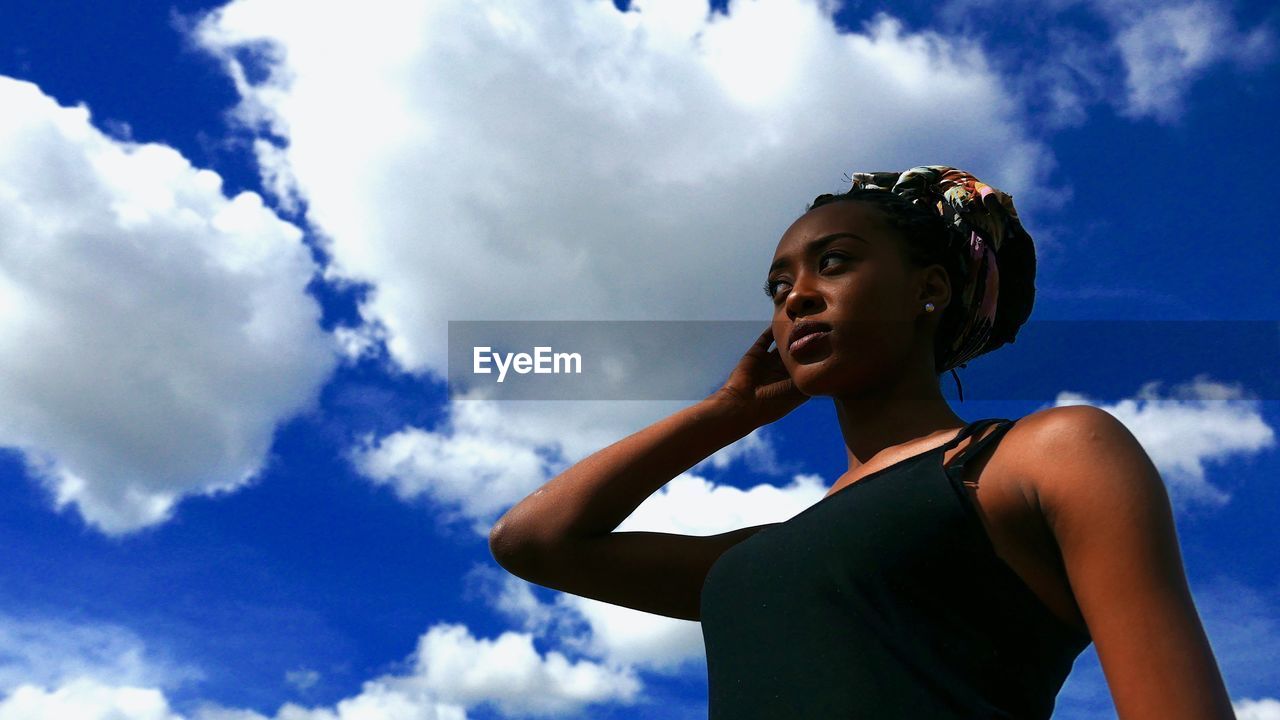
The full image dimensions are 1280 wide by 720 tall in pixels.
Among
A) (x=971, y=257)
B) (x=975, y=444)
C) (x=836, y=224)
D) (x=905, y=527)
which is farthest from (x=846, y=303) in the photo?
(x=905, y=527)

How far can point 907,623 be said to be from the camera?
309cm

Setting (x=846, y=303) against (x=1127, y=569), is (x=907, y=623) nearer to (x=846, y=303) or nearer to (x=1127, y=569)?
(x=1127, y=569)

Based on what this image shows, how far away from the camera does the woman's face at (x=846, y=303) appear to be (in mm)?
3770

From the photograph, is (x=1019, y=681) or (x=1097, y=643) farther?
(x=1019, y=681)

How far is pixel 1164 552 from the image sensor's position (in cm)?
274

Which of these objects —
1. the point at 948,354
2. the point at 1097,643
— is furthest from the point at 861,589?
the point at 948,354

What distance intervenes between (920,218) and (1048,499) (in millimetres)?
1463

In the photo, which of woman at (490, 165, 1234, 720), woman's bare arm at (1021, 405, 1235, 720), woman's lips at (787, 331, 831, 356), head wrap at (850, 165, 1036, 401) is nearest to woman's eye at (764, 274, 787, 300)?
woman at (490, 165, 1234, 720)

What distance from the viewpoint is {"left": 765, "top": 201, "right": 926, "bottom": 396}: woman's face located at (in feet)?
12.4

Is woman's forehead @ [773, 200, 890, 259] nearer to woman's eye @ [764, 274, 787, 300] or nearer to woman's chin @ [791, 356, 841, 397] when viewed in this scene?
woman's eye @ [764, 274, 787, 300]

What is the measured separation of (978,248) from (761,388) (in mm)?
1060

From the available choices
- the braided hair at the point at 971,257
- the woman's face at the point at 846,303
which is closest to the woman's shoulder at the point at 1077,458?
the woman's face at the point at 846,303

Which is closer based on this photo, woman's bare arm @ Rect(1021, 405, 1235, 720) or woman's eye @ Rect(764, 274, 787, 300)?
woman's bare arm @ Rect(1021, 405, 1235, 720)

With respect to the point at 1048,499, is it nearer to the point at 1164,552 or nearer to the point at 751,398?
the point at 1164,552
